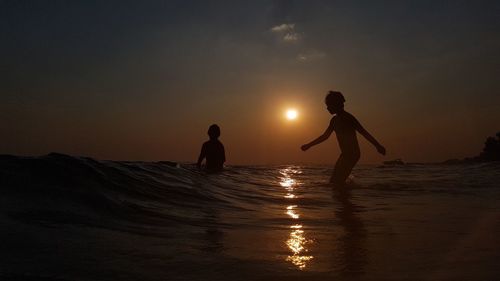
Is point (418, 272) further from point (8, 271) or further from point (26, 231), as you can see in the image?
point (26, 231)

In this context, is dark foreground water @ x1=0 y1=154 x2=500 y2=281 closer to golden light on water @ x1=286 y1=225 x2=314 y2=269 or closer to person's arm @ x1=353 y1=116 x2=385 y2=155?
golden light on water @ x1=286 y1=225 x2=314 y2=269

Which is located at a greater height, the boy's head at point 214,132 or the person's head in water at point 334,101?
the person's head in water at point 334,101

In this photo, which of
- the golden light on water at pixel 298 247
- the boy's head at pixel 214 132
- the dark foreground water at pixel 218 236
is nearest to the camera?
the dark foreground water at pixel 218 236

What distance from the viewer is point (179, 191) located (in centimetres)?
670

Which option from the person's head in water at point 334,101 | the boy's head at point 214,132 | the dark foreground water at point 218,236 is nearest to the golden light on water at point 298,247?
the dark foreground water at point 218,236

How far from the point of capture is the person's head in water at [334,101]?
10148 mm

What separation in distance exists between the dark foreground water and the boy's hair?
4.38m

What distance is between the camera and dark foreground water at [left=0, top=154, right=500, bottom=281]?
7.39 feet

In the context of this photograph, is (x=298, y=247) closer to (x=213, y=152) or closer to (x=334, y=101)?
(x=334, y=101)

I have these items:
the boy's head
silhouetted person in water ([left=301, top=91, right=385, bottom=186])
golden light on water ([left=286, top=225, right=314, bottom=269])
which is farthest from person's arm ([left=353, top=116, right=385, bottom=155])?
golden light on water ([left=286, top=225, right=314, bottom=269])

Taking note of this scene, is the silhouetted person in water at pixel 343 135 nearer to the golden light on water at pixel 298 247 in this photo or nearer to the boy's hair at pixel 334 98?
the boy's hair at pixel 334 98

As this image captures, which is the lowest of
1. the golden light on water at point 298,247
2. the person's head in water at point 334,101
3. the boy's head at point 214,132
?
the golden light on water at point 298,247

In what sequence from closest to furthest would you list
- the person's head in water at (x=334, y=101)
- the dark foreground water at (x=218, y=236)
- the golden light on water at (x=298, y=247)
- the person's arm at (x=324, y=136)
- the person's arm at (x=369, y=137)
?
the dark foreground water at (x=218, y=236) < the golden light on water at (x=298, y=247) < the person's arm at (x=369, y=137) < the person's head in water at (x=334, y=101) < the person's arm at (x=324, y=136)

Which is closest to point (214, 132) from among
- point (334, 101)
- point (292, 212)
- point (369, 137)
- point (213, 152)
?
point (213, 152)
